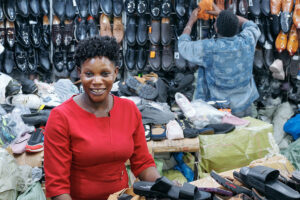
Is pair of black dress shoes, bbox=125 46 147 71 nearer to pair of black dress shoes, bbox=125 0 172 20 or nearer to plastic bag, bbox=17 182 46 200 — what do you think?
pair of black dress shoes, bbox=125 0 172 20

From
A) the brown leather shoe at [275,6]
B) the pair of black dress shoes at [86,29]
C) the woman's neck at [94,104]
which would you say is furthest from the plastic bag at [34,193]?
the brown leather shoe at [275,6]

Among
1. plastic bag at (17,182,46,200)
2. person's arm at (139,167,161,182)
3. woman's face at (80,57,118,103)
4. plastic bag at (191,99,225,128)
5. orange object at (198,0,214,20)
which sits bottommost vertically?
plastic bag at (17,182,46,200)

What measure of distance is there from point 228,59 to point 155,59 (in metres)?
1.47

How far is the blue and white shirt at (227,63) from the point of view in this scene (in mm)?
2803

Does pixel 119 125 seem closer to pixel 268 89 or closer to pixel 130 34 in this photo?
pixel 130 34

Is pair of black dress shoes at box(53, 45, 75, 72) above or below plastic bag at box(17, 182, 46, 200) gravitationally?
above

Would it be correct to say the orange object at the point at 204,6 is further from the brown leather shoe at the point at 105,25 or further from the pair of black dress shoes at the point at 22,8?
the pair of black dress shoes at the point at 22,8

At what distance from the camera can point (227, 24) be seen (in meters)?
2.75

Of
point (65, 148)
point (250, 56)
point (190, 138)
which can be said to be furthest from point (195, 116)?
point (65, 148)

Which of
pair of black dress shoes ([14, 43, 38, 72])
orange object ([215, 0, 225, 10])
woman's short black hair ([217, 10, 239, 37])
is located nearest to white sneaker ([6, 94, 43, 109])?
pair of black dress shoes ([14, 43, 38, 72])

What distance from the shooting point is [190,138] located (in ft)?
8.42

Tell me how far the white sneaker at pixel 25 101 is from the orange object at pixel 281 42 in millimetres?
3083

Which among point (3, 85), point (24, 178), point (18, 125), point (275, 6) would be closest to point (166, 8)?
point (275, 6)

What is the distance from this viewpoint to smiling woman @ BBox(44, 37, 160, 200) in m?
1.27
